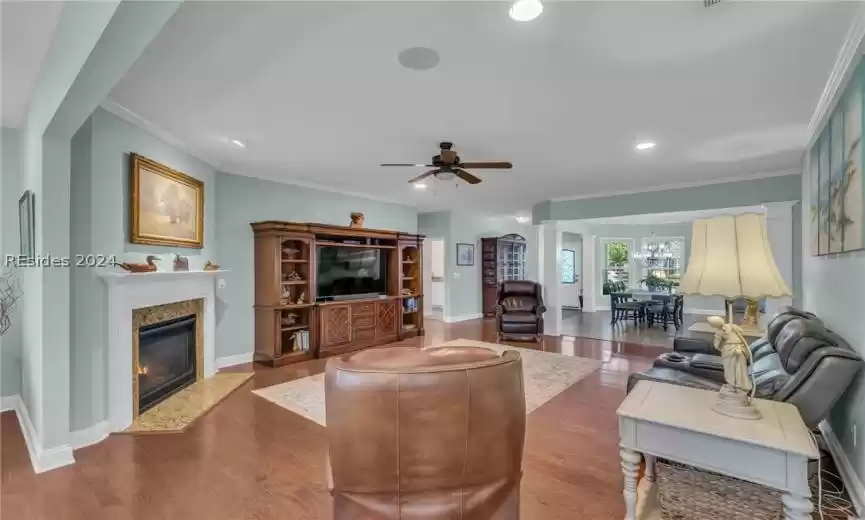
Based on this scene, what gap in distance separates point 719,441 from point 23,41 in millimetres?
4037

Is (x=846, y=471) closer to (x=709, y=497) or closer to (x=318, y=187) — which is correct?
(x=709, y=497)

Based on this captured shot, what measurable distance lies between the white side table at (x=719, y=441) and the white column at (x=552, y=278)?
5.27m

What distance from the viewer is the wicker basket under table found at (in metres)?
1.72

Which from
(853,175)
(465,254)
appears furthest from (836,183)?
(465,254)

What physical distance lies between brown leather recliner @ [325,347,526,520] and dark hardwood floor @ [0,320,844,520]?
907mm

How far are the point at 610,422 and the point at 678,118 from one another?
8.33 ft

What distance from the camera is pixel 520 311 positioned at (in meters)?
6.82

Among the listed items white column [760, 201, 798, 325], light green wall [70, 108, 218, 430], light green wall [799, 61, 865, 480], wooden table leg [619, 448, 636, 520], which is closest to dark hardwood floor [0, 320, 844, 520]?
wooden table leg [619, 448, 636, 520]

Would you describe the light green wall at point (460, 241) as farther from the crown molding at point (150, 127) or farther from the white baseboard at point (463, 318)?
the crown molding at point (150, 127)

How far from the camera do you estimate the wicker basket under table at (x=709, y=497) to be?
172cm

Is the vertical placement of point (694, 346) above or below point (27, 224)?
below

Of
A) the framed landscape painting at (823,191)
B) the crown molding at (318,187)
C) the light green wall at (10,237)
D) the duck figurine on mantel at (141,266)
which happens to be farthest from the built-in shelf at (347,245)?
the framed landscape painting at (823,191)

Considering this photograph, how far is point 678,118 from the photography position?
3195mm

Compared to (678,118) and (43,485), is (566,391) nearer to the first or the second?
(678,118)
